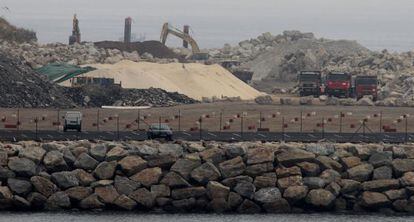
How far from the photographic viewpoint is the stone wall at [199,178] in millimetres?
72750

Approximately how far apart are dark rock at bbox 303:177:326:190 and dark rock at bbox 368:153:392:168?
3.29 m

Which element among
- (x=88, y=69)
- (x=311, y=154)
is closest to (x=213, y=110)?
(x=88, y=69)

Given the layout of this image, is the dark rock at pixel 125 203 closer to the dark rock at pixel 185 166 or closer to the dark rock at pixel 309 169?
the dark rock at pixel 185 166

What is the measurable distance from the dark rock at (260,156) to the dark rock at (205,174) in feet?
6.17

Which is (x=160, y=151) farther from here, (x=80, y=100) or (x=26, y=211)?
(x=80, y=100)

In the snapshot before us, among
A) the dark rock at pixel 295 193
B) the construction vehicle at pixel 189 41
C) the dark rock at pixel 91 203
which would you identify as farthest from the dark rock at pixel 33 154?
the construction vehicle at pixel 189 41

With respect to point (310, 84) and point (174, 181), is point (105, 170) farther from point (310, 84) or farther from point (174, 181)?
point (310, 84)

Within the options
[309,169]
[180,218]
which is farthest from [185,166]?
[309,169]

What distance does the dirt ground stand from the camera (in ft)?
300

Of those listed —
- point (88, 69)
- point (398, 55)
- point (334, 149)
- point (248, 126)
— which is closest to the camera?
point (334, 149)

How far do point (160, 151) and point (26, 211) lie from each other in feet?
24.9

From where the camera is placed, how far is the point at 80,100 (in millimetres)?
110625

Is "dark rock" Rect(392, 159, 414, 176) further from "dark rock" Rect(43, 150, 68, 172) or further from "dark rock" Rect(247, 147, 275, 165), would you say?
"dark rock" Rect(43, 150, 68, 172)

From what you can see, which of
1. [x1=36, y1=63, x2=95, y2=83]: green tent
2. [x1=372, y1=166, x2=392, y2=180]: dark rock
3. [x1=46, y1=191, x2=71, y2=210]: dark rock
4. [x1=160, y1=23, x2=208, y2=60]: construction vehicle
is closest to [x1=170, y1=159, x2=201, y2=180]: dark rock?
A: [x1=46, y1=191, x2=71, y2=210]: dark rock
